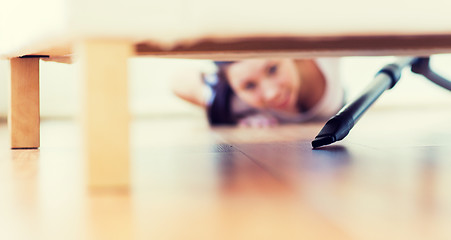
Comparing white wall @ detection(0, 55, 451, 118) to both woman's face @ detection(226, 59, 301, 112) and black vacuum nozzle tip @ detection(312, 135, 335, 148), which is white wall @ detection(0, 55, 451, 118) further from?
black vacuum nozzle tip @ detection(312, 135, 335, 148)

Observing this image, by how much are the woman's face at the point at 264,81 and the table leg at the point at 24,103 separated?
40.5 inches

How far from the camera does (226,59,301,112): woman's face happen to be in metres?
2.11

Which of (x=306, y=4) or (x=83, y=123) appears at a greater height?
(x=306, y=4)

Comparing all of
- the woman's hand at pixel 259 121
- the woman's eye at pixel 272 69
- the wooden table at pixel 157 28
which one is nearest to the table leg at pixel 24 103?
the wooden table at pixel 157 28

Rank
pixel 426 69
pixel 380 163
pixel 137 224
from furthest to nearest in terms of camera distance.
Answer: pixel 426 69, pixel 380 163, pixel 137 224

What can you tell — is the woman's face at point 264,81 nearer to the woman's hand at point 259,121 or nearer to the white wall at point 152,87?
the woman's hand at point 259,121

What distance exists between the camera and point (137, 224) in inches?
20.5

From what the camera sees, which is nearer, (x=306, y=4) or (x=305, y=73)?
(x=306, y=4)

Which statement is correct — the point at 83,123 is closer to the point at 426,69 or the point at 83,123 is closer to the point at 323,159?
the point at 323,159

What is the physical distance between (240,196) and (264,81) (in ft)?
5.01

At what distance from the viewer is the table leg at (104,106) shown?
627mm

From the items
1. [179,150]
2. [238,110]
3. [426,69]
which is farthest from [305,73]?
[179,150]

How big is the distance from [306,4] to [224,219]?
29cm

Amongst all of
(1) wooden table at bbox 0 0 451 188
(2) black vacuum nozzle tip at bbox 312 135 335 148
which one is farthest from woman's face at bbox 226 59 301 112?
(1) wooden table at bbox 0 0 451 188
